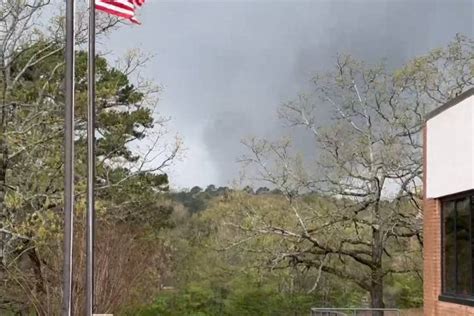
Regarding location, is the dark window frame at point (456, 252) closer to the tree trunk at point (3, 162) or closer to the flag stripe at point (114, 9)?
the flag stripe at point (114, 9)

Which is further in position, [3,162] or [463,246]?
[3,162]

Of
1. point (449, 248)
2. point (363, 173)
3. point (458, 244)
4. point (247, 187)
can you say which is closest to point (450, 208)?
point (449, 248)

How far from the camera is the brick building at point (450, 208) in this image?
11359 millimetres

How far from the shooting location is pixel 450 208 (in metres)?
12.6

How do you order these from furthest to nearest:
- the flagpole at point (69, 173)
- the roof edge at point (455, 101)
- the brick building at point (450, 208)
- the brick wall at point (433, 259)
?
1. the brick wall at point (433, 259)
2. the brick building at point (450, 208)
3. the roof edge at point (455, 101)
4. the flagpole at point (69, 173)

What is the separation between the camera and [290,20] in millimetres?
30875

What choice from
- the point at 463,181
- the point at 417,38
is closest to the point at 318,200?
the point at 417,38

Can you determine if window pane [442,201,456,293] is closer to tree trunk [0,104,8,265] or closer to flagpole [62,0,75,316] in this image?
flagpole [62,0,75,316]

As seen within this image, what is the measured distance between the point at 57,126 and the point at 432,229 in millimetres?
13340

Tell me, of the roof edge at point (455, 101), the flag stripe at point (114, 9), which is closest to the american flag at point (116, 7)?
the flag stripe at point (114, 9)

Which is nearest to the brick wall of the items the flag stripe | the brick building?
the brick building

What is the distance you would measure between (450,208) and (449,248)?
0.61 metres

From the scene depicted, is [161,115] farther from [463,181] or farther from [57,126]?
[463,181]

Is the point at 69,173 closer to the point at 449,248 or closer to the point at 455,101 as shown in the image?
the point at 455,101
